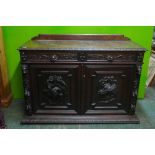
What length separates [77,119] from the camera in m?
1.97

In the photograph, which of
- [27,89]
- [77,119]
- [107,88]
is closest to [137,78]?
[107,88]

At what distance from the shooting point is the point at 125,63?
1776mm

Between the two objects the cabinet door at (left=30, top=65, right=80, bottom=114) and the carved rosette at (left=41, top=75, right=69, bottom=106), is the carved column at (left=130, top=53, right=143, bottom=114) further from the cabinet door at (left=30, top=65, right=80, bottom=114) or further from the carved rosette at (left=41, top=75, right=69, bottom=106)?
the carved rosette at (left=41, top=75, right=69, bottom=106)

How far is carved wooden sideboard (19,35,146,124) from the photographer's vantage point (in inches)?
68.4

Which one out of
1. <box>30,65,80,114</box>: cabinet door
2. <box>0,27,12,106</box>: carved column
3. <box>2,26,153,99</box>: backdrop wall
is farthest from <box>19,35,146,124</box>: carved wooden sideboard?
<box>0,27,12,106</box>: carved column

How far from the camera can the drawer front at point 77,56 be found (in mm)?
1728

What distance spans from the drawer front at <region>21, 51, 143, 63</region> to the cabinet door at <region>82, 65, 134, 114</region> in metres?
0.07

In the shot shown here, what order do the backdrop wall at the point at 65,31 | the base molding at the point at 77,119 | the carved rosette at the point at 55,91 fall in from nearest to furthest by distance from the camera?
the carved rosette at the point at 55,91 < the base molding at the point at 77,119 < the backdrop wall at the point at 65,31

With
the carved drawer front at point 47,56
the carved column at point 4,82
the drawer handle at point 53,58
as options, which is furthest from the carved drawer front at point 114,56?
the carved column at point 4,82

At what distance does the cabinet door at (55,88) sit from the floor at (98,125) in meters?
0.16

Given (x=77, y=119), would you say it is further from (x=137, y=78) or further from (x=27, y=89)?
(x=137, y=78)

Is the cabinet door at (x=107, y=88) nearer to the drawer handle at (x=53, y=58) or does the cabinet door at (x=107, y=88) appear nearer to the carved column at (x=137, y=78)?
the carved column at (x=137, y=78)

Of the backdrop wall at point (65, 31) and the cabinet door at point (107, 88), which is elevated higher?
the backdrop wall at point (65, 31)
